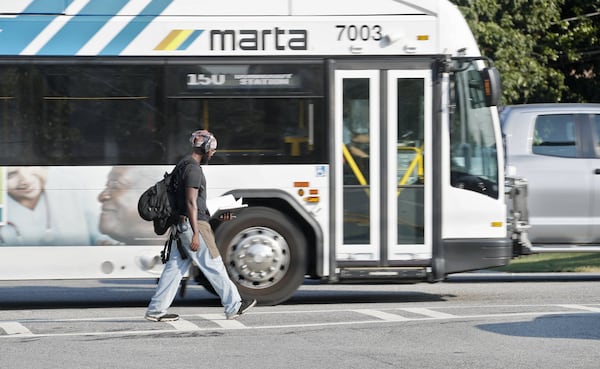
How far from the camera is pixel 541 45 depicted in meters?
30.8

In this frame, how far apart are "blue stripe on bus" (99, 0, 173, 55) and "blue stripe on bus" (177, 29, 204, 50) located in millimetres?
374

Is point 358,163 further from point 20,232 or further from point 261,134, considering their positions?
point 20,232

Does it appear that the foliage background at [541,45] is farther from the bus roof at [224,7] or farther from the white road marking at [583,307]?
the white road marking at [583,307]

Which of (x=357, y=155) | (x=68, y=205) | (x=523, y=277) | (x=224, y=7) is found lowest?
(x=523, y=277)

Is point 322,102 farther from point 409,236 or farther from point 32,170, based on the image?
point 32,170

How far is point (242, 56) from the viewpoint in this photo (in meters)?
12.9

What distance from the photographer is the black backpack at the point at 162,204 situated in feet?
36.4

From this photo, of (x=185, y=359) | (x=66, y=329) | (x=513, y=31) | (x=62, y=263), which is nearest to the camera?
(x=185, y=359)

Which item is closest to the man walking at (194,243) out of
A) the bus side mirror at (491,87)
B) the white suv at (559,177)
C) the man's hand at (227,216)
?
the man's hand at (227,216)

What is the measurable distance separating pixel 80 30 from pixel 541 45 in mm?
19642

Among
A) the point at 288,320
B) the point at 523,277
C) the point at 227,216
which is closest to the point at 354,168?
the point at 227,216

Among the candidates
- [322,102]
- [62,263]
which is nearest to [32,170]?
[62,263]

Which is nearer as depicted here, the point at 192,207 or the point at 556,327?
the point at 556,327

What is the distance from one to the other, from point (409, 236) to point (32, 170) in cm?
368
